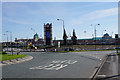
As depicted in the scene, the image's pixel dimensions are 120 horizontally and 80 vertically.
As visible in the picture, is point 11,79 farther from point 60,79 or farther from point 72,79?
point 72,79

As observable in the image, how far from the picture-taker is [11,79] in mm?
11914

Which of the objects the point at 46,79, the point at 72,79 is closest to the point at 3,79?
the point at 46,79

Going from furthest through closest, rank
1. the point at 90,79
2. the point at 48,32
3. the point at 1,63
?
the point at 48,32 → the point at 1,63 → the point at 90,79

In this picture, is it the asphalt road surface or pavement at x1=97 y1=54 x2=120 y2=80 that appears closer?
pavement at x1=97 y1=54 x2=120 y2=80

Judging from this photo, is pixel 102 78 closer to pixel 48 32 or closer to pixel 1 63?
pixel 1 63

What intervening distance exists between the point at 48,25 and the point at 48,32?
18.2ft

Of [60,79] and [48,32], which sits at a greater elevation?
[48,32]

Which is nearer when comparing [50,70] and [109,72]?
[109,72]

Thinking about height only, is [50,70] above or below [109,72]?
below

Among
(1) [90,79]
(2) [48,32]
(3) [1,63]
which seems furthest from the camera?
(2) [48,32]

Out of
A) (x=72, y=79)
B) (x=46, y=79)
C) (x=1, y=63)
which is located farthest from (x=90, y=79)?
(x=1, y=63)

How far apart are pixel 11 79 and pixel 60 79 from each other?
3454 millimetres

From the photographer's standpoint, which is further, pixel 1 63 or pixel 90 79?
pixel 1 63

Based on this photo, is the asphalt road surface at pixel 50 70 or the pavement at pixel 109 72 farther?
the asphalt road surface at pixel 50 70
